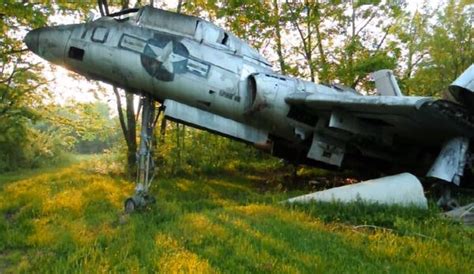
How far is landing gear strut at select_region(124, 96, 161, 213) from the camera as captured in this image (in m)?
7.82

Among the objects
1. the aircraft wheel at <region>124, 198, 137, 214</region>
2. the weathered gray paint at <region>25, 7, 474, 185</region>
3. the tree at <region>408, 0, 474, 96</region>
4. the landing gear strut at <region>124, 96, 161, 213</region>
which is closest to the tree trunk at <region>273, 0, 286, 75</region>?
the tree at <region>408, 0, 474, 96</region>

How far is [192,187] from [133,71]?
13.8 feet

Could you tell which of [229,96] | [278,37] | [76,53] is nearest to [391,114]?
[229,96]

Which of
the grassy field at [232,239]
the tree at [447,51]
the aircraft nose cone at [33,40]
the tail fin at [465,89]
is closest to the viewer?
the grassy field at [232,239]

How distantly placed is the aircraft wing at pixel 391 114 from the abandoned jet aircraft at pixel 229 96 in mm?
21

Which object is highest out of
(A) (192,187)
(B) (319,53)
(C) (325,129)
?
(B) (319,53)

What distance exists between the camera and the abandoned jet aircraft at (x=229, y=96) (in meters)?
8.27

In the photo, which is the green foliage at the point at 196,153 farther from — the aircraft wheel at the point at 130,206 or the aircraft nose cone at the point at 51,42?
the aircraft wheel at the point at 130,206

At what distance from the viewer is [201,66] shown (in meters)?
8.65

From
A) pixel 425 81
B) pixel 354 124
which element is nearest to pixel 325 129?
pixel 354 124

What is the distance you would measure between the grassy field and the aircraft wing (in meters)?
2.00

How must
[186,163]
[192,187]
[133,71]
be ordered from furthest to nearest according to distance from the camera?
[186,163], [192,187], [133,71]

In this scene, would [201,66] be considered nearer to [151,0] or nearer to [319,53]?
[151,0]

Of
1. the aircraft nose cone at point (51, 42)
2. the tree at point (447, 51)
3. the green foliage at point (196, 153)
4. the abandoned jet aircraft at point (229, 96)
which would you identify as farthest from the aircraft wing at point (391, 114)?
the tree at point (447, 51)
